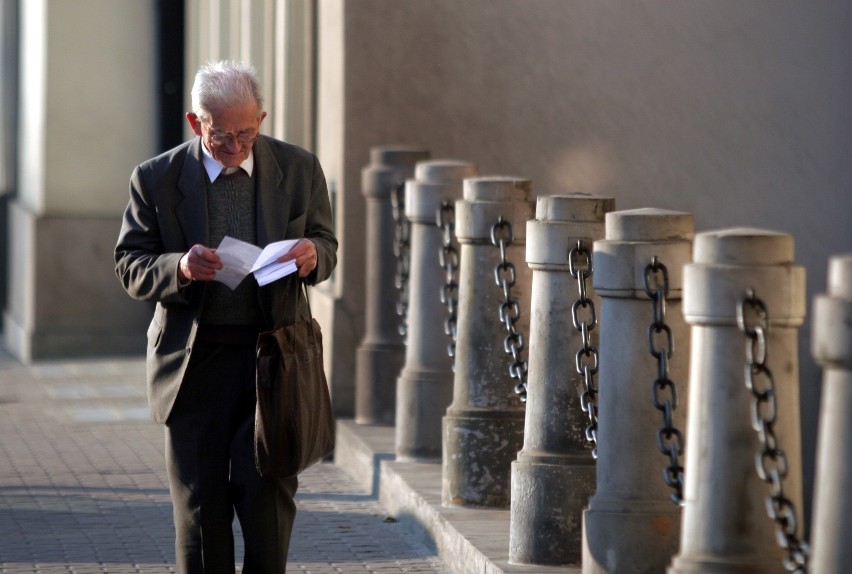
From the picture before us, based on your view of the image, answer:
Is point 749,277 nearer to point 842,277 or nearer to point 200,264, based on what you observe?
point 842,277

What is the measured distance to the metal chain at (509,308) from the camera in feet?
20.5

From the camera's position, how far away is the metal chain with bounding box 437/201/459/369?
736 cm

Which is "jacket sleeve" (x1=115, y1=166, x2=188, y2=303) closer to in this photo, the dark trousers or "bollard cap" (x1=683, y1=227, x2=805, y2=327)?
the dark trousers

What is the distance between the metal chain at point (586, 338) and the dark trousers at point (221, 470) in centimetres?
103

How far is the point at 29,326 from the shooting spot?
1358cm

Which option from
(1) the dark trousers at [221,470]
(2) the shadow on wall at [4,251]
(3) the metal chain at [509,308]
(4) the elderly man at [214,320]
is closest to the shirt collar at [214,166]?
(4) the elderly man at [214,320]

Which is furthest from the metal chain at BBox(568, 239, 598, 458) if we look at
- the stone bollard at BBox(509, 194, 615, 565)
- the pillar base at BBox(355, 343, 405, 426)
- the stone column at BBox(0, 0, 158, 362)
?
the stone column at BBox(0, 0, 158, 362)

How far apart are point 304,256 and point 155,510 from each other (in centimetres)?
299

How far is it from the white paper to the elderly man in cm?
9

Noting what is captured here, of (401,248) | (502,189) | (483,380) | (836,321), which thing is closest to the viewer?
(836,321)

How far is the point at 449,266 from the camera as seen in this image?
732cm

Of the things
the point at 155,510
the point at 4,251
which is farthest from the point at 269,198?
the point at 4,251

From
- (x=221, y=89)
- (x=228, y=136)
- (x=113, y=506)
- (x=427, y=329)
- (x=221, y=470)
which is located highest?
(x=221, y=89)

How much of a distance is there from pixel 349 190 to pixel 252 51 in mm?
3192
